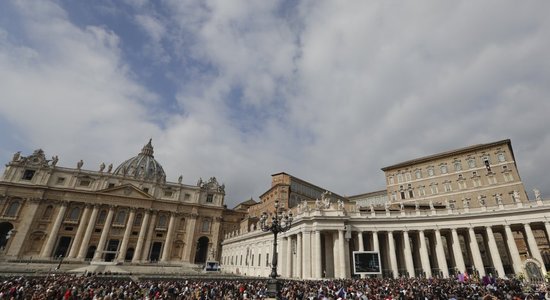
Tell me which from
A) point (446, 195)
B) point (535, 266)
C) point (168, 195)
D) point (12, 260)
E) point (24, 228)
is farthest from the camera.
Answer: point (168, 195)

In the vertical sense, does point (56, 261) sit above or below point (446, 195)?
below

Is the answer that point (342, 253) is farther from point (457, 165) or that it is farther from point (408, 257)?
point (457, 165)

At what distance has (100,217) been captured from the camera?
59406 mm

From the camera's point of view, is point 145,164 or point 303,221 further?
point 145,164

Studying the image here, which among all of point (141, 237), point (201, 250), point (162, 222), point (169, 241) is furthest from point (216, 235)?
point (141, 237)

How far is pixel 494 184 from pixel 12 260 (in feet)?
280

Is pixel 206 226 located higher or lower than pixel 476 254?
higher

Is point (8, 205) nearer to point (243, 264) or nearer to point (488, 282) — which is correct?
point (243, 264)

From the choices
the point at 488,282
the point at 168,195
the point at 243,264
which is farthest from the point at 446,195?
the point at 168,195

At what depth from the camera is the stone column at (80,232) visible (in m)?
54.5

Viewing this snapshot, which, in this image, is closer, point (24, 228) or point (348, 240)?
point (348, 240)

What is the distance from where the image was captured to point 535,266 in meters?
25.0

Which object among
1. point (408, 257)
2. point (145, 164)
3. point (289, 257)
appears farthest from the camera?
point (145, 164)

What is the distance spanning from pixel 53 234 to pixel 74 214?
5239mm
